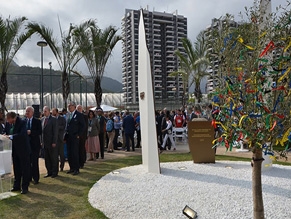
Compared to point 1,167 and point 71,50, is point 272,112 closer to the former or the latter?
point 1,167

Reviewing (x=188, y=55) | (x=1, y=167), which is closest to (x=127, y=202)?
(x=1, y=167)

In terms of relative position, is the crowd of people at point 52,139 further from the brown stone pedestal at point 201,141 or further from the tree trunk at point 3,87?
the tree trunk at point 3,87

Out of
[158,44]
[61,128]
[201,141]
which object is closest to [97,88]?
[61,128]

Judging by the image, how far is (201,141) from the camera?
9.35 meters

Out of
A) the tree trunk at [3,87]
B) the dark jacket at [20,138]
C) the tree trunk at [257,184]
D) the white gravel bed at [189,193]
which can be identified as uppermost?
the tree trunk at [3,87]

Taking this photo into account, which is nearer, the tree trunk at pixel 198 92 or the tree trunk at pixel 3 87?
the tree trunk at pixel 3 87

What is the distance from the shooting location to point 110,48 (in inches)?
760

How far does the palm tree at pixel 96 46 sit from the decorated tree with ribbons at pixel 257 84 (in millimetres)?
15423

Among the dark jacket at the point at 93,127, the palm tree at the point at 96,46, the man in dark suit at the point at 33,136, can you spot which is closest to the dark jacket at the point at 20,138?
the man in dark suit at the point at 33,136

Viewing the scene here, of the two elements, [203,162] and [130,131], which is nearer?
[203,162]

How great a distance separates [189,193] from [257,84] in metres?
3.32

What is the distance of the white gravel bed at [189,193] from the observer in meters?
5.14

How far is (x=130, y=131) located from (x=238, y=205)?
27.7 ft

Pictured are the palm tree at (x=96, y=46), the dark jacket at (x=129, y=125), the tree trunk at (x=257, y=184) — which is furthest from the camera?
the palm tree at (x=96, y=46)
